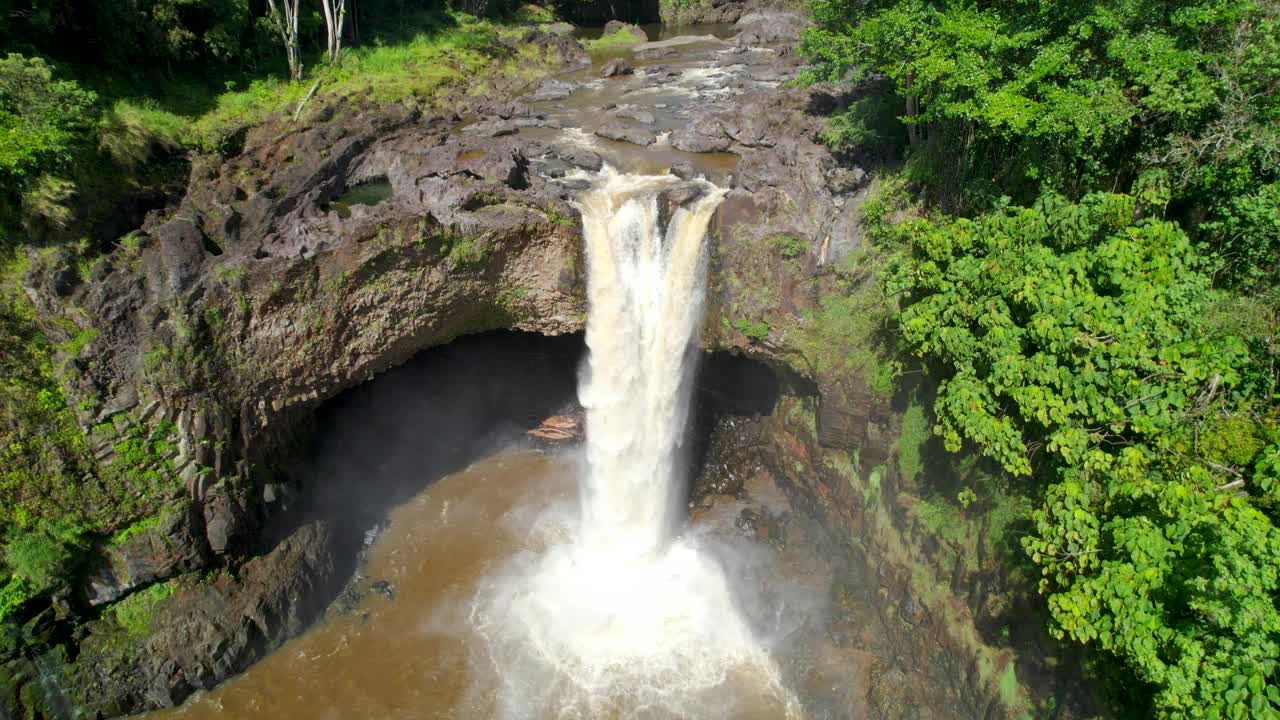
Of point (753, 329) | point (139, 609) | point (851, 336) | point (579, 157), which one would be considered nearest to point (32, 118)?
point (139, 609)

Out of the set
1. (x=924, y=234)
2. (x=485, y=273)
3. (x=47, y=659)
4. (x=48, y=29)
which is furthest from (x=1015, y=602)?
(x=48, y=29)

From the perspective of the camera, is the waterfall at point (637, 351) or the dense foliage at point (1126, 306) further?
the waterfall at point (637, 351)

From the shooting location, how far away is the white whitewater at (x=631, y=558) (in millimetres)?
14812

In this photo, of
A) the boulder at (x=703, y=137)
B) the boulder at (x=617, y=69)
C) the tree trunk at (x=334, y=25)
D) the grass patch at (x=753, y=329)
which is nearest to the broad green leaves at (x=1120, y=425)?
the grass patch at (x=753, y=329)

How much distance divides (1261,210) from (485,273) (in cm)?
1485

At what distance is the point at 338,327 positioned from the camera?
15773mm

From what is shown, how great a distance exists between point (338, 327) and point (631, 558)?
9495 mm

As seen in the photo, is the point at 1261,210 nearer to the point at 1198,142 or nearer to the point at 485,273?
the point at 1198,142

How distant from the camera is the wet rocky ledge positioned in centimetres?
1376

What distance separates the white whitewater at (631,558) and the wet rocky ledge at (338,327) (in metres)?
0.92

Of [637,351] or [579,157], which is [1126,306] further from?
[579,157]

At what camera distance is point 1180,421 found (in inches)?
372

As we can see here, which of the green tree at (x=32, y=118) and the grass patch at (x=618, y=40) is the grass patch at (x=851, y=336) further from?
the grass patch at (x=618, y=40)

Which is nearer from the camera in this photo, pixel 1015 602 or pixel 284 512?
pixel 1015 602
